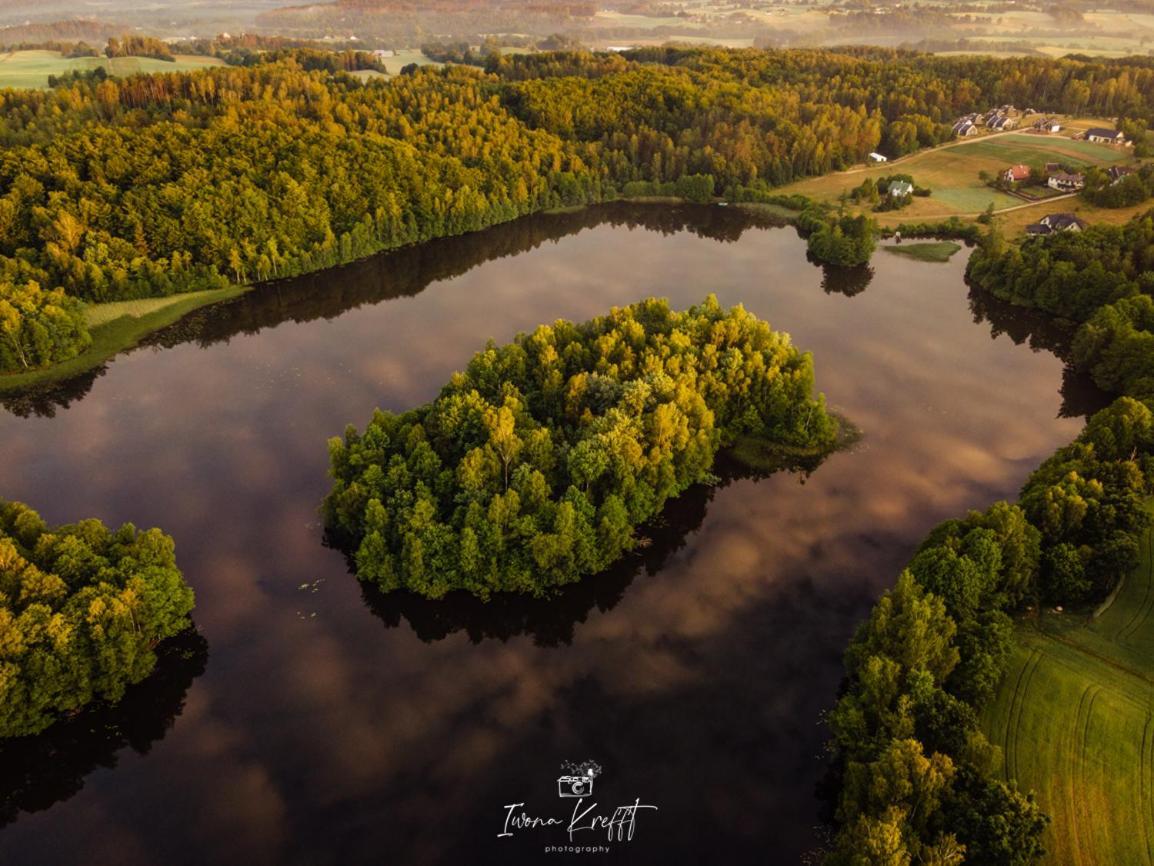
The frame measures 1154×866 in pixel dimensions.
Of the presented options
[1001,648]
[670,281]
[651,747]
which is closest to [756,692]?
[651,747]

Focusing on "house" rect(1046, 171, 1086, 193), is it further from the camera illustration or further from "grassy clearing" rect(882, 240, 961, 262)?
the camera illustration

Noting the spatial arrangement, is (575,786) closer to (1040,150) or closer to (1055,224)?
(1055,224)

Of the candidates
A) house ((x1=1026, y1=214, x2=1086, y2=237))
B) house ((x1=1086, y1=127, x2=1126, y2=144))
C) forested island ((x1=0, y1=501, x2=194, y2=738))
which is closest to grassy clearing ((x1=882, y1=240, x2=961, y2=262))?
house ((x1=1026, y1=214, x2=1086, y2=237))

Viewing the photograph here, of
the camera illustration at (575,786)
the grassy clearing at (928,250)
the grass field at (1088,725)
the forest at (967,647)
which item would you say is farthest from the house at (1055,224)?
the camera illustration at (575,786)

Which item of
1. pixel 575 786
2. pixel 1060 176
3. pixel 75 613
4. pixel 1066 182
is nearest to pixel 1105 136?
pixel 1060 176

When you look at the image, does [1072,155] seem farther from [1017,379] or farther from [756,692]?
[756,692]

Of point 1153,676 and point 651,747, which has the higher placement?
point 1153,676
